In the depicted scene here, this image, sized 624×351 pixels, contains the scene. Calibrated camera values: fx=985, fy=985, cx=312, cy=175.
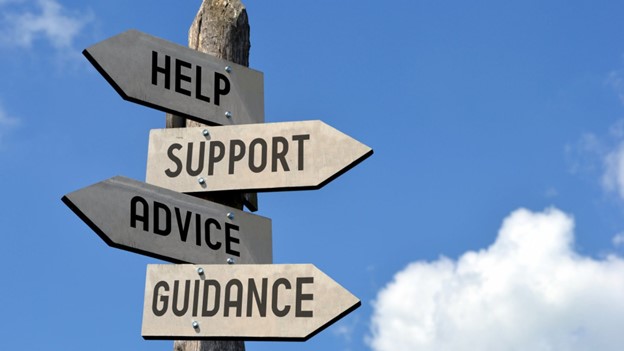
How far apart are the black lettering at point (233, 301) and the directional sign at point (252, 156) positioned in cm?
53

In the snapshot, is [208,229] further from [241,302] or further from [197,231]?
[241,302]

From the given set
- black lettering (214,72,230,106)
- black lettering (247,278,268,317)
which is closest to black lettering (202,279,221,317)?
black lettering (247,278,268,317)

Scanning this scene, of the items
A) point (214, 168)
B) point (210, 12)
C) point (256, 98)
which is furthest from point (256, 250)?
point (210, 12)

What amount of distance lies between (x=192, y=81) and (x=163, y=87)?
0.18 metres

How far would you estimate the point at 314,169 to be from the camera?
16.0 feet

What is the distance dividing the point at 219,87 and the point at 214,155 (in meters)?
0.47

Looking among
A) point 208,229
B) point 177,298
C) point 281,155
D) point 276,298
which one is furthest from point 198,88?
point 276,298

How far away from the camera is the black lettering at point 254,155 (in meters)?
4.97

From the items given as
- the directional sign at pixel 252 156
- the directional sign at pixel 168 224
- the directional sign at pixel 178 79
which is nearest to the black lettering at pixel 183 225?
the directional sign at pixel 168 224

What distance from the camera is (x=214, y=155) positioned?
505 cm

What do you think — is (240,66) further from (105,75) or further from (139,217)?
(139,217)

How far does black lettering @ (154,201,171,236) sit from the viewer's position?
15.7 feet

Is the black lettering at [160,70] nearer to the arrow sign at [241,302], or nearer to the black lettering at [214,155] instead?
the black lettering at [214,155]

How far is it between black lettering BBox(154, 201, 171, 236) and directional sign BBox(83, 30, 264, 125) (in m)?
0.58
